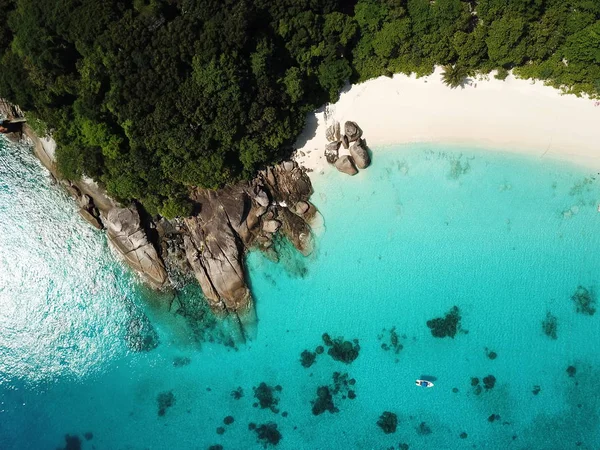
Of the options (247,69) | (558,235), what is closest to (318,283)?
(247,69)

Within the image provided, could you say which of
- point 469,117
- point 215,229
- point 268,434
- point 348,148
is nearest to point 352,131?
point 348,148

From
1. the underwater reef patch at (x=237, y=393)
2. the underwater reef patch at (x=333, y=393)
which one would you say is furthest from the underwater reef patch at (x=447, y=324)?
the underwater reef patch at (x=237, y=393)

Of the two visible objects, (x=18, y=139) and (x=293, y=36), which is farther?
(x=18, y=139)

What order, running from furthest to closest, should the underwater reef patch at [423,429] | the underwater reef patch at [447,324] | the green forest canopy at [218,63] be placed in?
1. the underwater reef patch at [447,324]
2. the underwater reef patch at [423,429]
3. the green forest canopy at [218,63]

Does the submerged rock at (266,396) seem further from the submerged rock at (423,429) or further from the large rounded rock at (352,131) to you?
the large rounded rock at (352,131)

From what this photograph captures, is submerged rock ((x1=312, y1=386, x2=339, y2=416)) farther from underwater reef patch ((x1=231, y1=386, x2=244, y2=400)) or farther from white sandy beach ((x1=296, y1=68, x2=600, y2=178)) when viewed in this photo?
white sandy beach ((x1=296, y1=68, x2=600, y2=178))

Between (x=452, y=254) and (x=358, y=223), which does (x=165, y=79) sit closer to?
(x=358, y=223)

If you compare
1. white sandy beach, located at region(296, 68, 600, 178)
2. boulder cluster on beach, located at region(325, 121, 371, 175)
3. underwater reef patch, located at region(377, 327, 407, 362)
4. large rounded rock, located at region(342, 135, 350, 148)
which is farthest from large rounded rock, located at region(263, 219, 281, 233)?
underwater reef patch, located at region(377, 327, 407, 362)
